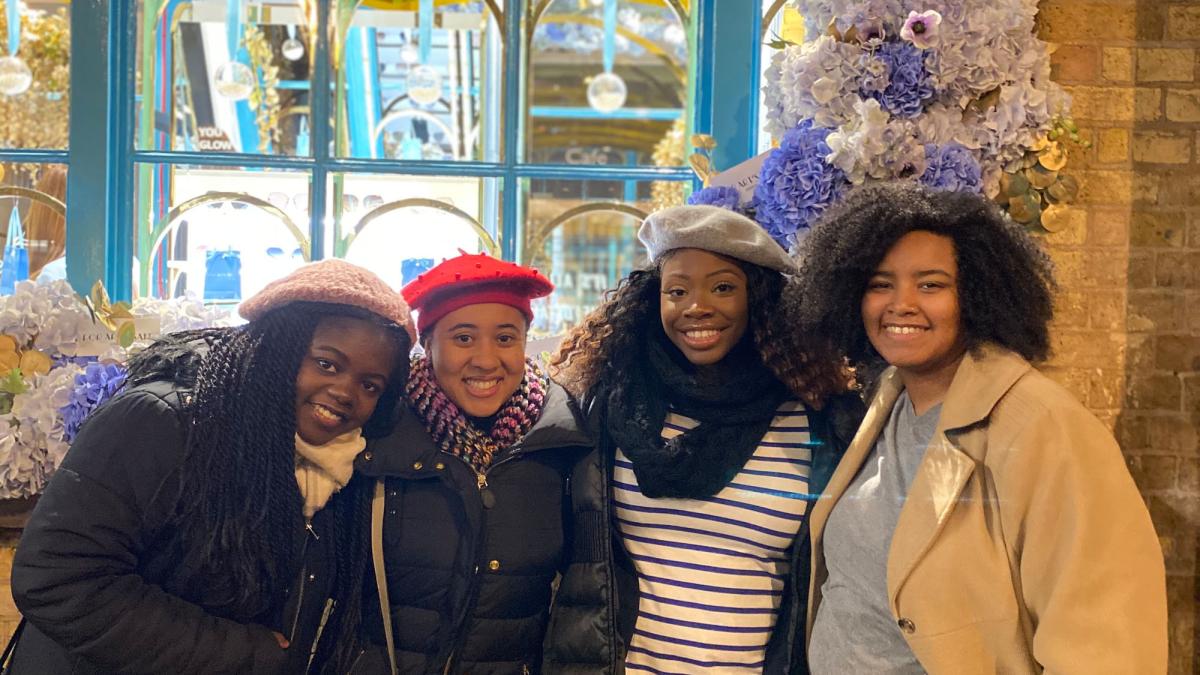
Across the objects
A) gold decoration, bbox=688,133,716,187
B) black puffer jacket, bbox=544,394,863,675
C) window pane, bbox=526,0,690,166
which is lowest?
black puffer jacket, bbox=544,394,863,675

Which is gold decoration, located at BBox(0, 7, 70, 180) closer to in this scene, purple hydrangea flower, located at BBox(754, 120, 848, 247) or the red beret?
the red beret

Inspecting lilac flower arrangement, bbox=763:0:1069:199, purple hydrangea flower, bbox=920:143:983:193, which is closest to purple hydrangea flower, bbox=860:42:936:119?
lilac flower arrangement, bbox=763:0:1069:199

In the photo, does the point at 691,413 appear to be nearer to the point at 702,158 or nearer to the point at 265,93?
the point at 702,158

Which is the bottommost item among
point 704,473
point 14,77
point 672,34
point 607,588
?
point 607,588

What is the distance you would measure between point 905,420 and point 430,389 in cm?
96

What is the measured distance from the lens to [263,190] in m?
3.28

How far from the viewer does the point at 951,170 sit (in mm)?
2436

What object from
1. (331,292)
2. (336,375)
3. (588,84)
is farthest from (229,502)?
(588,84)

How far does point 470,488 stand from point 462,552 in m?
0.13

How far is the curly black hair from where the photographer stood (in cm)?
186

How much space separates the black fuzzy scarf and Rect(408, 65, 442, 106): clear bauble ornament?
233cm

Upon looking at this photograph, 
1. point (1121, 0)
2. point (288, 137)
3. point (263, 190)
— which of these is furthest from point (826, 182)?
point (288, 137)

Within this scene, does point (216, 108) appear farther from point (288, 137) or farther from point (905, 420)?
point (905, 420)

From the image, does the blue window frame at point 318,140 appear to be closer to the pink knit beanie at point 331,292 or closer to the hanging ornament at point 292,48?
the hanging ornament at point 292,48
